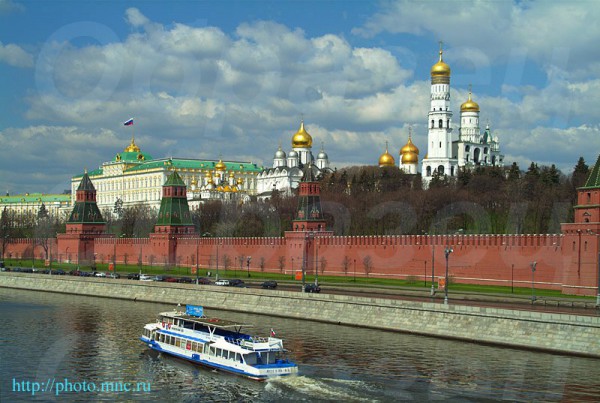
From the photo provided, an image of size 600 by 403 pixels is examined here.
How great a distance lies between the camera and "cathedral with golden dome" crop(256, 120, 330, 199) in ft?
400

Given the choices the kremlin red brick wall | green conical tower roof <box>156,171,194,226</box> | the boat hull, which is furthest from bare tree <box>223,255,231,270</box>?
the boat hull

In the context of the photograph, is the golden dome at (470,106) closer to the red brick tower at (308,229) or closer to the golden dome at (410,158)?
the golden dome at (410,158)

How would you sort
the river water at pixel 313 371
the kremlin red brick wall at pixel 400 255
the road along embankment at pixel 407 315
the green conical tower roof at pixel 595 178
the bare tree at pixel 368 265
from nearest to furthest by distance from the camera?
the river water at pixel 313 371
the road along embankment at pixel 407 315
the green conical tower roof at pixel 595 178
the kremlin red brick wall at pixel 400 255
the bare tree at pixel 368 265

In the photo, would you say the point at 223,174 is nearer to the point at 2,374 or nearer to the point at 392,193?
the point at 392,193

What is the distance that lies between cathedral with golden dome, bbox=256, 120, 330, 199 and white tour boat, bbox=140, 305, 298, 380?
86.8 metres

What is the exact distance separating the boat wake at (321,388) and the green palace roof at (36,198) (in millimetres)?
146714

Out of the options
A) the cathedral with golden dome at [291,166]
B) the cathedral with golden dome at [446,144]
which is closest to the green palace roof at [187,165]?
the cathedral with golden dome at [291,166]

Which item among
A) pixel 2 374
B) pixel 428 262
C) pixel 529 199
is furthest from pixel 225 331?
pixel 529 199

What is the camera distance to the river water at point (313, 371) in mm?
24750

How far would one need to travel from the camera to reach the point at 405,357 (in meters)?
29.9

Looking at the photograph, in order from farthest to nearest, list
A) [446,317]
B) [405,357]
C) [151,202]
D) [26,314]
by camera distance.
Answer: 1. [151,202]
2. [26,314]
3. [446,317]
4. [405,357]

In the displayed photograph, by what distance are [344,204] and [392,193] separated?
4.70 metres

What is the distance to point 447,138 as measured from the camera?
10806cm

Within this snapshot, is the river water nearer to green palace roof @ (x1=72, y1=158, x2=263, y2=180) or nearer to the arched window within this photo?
the arched window
